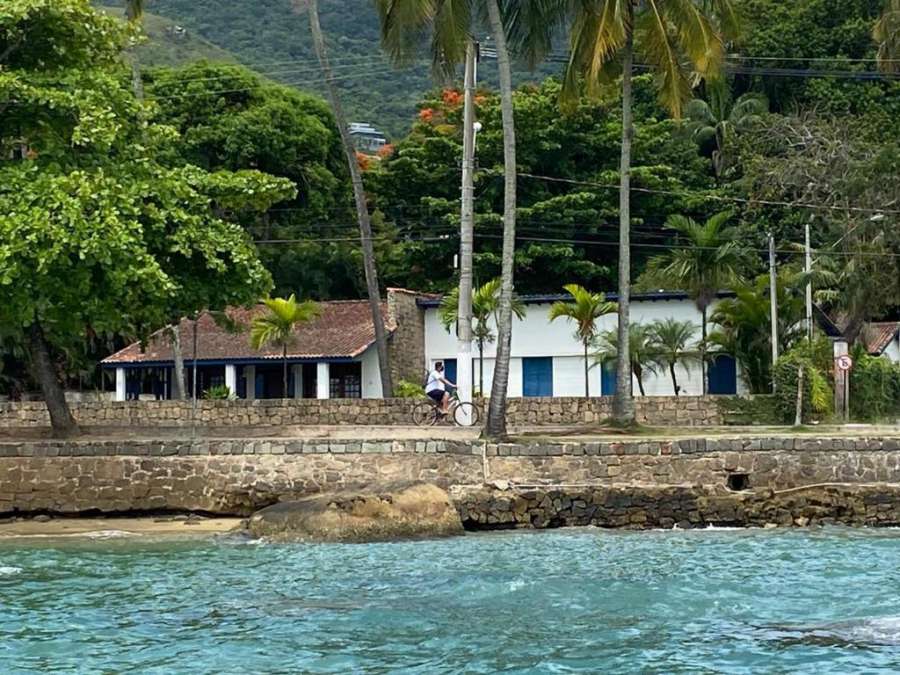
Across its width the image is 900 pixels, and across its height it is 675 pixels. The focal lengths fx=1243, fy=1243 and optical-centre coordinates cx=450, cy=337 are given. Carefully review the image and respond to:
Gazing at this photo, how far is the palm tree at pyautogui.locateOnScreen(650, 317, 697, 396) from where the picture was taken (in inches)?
1334

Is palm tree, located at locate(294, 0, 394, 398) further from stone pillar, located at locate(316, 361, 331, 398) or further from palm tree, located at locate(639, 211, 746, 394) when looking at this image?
palm tree, located at locate(639, 211, 746, 394)

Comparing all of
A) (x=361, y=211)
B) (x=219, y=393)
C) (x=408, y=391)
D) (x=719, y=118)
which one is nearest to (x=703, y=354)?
(x=408, y=391)

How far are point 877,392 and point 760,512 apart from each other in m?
8.78

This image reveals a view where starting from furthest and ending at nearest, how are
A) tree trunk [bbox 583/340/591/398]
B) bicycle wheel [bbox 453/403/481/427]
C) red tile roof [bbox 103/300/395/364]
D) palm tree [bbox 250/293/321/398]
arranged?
red tile roof [bbox 103/300/395/364], palm tree [bbox 250/293/321/398], tree trunk [bbox 583/340/591/398], bicycle wheel [bbox 453/403/481/427]

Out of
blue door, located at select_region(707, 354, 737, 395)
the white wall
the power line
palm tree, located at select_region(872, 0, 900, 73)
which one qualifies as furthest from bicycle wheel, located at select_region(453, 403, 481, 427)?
palm tree, located at select_region(872, 0, 900, 73)

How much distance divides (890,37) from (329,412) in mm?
22536

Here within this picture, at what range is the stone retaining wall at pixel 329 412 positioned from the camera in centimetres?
2884

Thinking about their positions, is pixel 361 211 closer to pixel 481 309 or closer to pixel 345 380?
pixel 481 309

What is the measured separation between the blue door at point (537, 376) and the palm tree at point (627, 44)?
12.6 meters

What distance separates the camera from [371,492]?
19.5m

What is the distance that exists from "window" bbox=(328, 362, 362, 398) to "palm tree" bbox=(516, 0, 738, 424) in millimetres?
15156

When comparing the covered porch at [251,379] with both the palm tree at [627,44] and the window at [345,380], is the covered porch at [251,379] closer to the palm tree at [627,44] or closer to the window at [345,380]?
the window at [345,380]

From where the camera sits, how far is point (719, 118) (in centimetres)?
5231

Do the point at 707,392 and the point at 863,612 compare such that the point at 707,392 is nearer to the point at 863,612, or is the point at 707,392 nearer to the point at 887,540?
the point at 887,540
